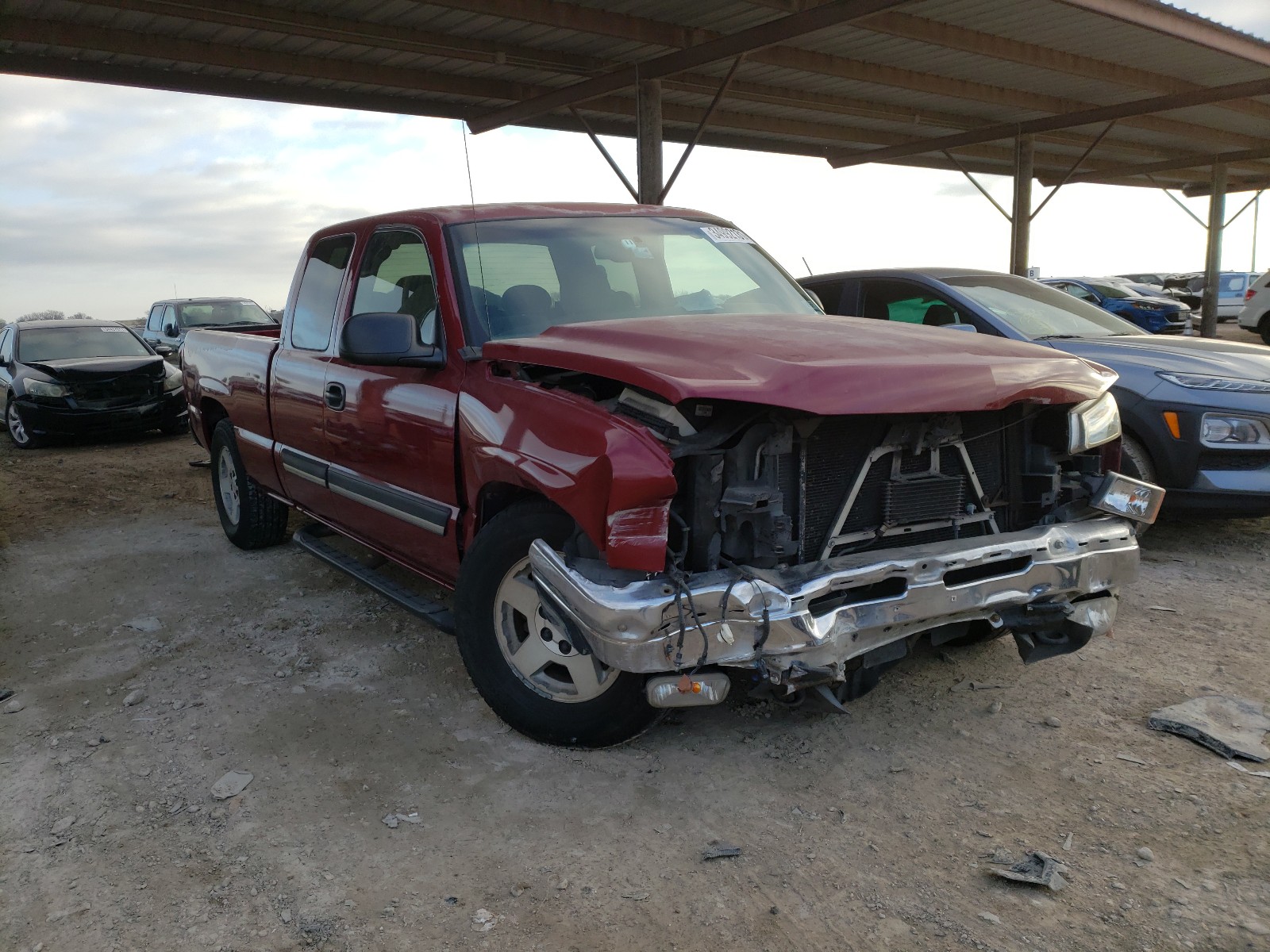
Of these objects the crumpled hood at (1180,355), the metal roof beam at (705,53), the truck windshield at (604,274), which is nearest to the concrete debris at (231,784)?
the truck windshield at (604,274)

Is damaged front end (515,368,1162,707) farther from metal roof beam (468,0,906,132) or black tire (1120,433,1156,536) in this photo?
metal roof beam (468,0,906,132)

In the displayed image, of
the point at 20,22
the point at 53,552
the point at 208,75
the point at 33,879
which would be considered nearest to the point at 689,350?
the point at 33,879

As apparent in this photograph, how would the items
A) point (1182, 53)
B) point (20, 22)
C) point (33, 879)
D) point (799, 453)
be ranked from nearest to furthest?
1. point (33, 879)
2. point (799, 453)
3. point (20, 22)
4. point (1182, 53)

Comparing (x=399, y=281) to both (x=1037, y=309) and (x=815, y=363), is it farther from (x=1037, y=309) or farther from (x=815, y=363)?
(x=1037, y=309)

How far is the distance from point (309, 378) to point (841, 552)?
9.69 feet

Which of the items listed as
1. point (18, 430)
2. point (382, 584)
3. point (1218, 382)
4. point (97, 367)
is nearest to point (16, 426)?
point (18, 430)

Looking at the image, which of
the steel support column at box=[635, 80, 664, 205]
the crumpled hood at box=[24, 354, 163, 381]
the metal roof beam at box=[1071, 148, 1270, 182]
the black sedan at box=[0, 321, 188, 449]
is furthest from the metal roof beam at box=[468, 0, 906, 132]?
the metal roof beam at box=[1071, 148, 1270, 182]

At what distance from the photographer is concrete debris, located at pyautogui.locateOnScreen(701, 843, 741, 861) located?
2.72 m

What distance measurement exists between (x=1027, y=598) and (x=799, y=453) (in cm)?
92

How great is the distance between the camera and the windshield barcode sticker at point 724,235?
4672 mm

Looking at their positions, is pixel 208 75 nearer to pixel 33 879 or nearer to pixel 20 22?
pixel 20 22

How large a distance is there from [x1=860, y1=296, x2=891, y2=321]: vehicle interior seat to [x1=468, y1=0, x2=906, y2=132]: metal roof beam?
322cm

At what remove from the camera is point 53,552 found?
6.48 metres

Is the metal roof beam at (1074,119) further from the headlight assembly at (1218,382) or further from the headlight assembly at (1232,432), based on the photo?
the headlight assembly at (1232,432)
